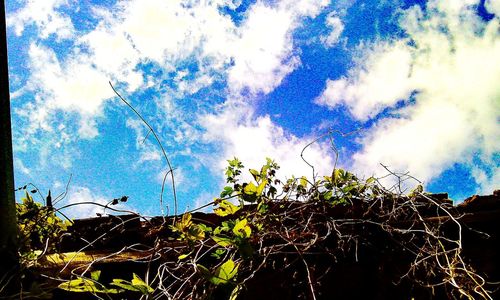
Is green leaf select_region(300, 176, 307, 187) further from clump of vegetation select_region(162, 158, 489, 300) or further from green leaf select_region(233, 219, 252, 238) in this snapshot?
green leaf select_region(233, 219, 252, 238)

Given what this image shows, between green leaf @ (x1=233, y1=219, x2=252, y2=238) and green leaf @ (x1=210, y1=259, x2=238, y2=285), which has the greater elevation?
green leaf @ (x1=233, y1=219, x2=252, y2=238)

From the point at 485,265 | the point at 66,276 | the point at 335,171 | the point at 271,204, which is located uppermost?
the point at 335,171

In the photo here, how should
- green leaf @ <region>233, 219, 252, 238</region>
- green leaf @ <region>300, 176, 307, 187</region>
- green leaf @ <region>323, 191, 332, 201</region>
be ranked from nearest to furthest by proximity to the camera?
green leaf @ <region>233, 219, 252, 238</region> < green leaf @ <region>323, 191, 332, 201</region> < green leaf @ <region>300, 176, 307, 187</region>

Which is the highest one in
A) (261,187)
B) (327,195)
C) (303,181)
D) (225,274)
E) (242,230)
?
(303,181)

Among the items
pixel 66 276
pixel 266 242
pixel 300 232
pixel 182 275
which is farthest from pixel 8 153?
pixel 300 232

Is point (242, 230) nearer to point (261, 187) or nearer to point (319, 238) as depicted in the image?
point (261, 187)

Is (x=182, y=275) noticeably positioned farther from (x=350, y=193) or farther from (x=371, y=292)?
(x=350, y=193)

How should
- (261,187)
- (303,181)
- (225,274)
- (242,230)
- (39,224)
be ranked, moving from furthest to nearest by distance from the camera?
(303,181)
(39,224)
(261,187)
(242,230)
(225,274)

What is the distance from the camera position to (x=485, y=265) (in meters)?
2.21

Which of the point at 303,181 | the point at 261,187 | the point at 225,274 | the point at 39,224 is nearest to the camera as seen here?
the point at 225,274

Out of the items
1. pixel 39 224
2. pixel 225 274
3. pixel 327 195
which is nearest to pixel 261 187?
pixel 225 274

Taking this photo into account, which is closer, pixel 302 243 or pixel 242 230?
pixel 242 230

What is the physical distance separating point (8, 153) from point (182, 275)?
94 cm

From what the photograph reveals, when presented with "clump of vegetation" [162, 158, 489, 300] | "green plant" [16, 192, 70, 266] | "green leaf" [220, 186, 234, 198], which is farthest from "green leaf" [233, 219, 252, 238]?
"green plant" [16, 192, 70, 266]
